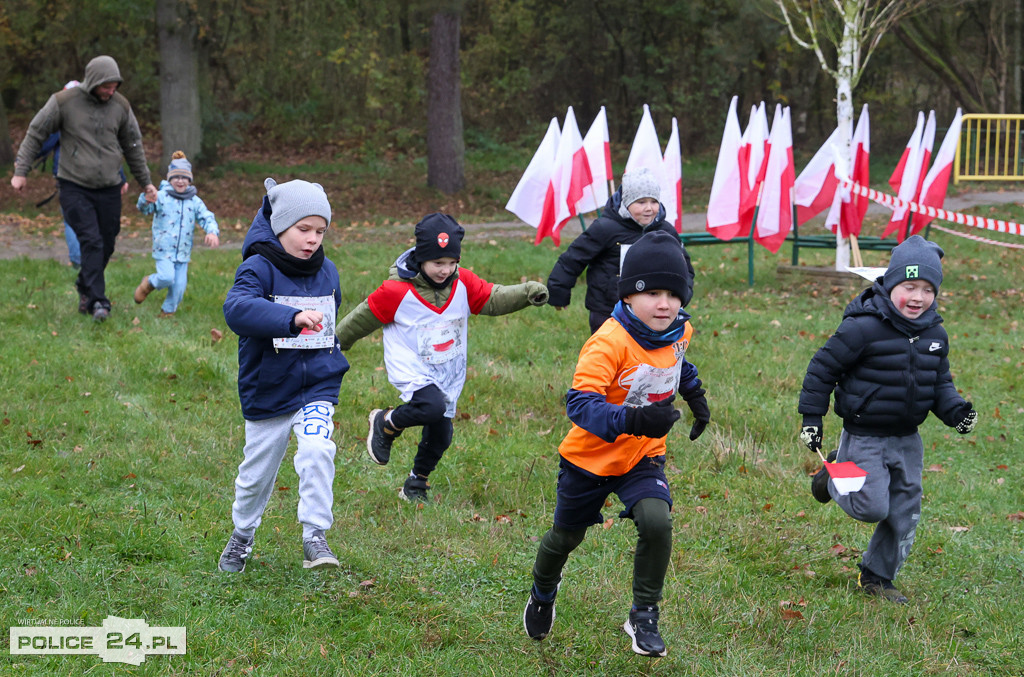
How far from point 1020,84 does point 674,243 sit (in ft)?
98.7

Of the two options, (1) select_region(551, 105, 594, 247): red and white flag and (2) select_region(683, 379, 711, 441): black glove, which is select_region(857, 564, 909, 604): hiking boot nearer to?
(2) select_region(683, 379, 711, 441): black glove

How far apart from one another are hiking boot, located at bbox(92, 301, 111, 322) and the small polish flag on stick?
7.24 m

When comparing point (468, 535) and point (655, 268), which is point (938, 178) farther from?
point (655, 268)

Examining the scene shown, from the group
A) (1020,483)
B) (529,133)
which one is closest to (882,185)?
(529,133)

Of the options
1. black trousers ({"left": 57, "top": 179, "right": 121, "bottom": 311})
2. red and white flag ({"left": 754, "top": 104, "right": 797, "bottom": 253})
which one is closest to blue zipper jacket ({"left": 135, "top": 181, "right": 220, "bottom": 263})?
black trousers ({"left": 57, "top": 179, "right": 121, "bottom": 311})

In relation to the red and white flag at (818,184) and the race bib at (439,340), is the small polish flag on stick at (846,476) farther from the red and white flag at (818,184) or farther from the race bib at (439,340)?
the red and white flag at (818,184)

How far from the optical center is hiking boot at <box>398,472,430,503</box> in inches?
235

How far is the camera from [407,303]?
18.3 ft

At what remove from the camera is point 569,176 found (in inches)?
513

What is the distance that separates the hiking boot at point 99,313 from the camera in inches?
377

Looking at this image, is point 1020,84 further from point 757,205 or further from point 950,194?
point 757,205

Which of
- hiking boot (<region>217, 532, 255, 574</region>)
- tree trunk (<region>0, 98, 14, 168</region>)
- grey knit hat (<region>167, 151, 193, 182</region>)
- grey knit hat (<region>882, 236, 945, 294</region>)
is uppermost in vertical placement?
tree trunk (<region>0, 98, 14, 168</region>)

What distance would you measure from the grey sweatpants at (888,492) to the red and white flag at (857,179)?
29.3 ft

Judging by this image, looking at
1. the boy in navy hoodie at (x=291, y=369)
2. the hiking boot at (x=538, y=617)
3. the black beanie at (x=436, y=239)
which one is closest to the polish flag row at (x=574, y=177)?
the black beanie at (x=436, y=239)
